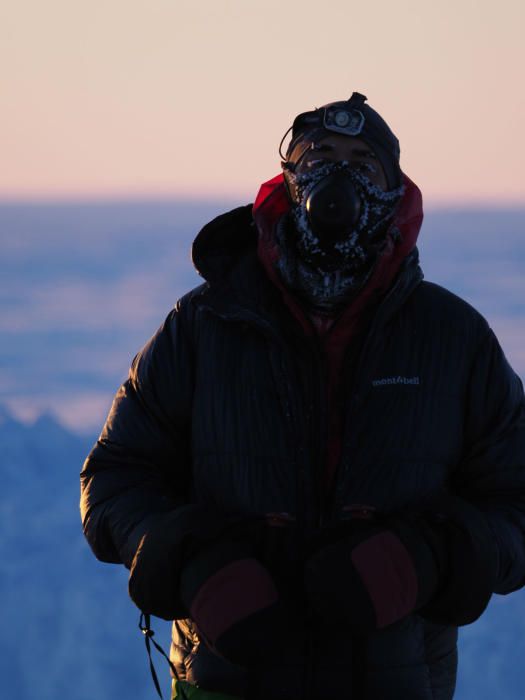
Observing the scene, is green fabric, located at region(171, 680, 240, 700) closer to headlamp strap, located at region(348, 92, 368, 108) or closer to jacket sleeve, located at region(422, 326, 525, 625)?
jacket sleeve, located at region(422, 326, 525, 625)

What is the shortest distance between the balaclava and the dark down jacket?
0.09 metres

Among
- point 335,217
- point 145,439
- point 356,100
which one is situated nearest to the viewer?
point 335,217

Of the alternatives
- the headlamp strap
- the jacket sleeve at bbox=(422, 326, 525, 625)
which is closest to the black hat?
the headlamp strap

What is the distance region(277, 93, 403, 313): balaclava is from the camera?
3439mm

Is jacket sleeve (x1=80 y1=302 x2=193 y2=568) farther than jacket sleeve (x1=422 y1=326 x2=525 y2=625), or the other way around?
jacket sleeve (x1=80 y1=302 x2=193 y2=568)

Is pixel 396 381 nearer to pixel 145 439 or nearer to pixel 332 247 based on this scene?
pixel 332 247

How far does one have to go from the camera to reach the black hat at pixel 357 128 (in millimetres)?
3590

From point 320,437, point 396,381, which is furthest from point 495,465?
point 320,437

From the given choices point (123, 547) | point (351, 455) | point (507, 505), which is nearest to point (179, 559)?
point (123, 547)

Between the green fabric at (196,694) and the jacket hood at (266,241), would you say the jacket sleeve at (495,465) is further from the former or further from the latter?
the green fabric at (196,694)

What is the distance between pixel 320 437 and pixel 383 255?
433 millimetres

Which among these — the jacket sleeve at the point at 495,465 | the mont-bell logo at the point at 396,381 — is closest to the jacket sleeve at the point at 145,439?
the mont-bell logo at the point at 396,381

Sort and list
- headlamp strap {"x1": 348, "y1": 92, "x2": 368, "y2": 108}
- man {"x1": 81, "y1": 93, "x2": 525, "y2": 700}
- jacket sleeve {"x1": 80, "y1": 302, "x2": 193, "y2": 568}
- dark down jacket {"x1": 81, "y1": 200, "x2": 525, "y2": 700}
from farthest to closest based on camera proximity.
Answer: headlamp strap {"x1": 348, "y1": 92, "x2": 368, "y2": 108} → jacket sleeve {"x1": 80, "y1": 302, "x2": 193, "y2": 568} → dark down jacket {"x1": 81, "y1": 200, "x2": 525, "y2": 700} → man {"x1": 81, "y1": 93, "x2": 525, "y2": 700}

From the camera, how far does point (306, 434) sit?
344 centimetres
